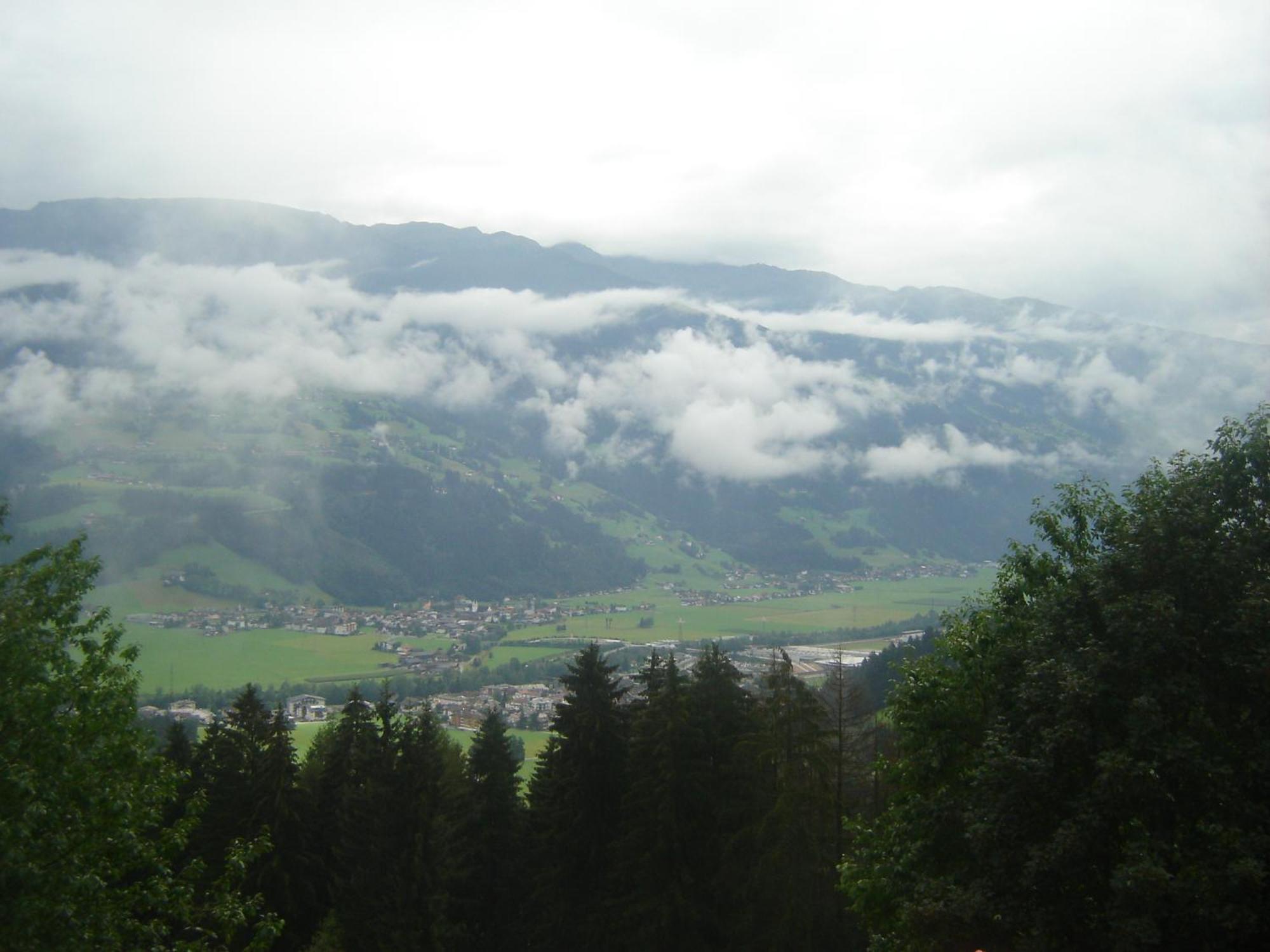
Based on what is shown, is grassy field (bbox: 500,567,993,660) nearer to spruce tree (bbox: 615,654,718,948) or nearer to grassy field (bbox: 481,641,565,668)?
grassy field (bbox: 481,641,565,668)

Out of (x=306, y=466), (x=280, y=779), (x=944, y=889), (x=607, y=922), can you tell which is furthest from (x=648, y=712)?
(x=306, y=466)

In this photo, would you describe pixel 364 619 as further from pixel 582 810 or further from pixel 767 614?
pixel 582 810

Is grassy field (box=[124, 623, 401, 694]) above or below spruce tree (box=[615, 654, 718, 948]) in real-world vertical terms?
below

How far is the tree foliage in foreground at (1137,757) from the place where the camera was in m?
10.2

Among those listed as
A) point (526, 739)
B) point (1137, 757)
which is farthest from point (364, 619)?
point (1137, 757)

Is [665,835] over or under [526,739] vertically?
over

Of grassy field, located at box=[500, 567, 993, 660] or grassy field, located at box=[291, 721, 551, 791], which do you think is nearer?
grassy field, located at box=[291, 721, 551, 791]

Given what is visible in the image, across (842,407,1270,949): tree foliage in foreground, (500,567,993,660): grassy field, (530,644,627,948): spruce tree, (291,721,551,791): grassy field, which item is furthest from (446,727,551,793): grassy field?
(842,407,1270,949): tree foliage in foreground

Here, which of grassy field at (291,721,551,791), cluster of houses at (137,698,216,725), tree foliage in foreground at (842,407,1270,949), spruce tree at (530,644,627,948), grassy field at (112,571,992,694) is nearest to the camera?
tree foliage in foreground at (842,407,1270,949)

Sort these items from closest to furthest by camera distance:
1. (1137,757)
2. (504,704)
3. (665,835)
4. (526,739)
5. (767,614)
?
(1137,757)
(665,835)
(526,739)
(504,704)
(767,614)

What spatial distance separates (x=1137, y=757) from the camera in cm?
1101

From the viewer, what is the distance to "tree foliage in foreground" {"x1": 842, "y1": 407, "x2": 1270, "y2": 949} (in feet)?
33.3

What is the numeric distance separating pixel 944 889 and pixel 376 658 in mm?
98723

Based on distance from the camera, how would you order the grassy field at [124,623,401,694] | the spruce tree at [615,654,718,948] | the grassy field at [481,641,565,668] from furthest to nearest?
the grassy field at [481,641,565,668] < the grassy field at [124,623,401,694] < the spruce tree at [615,654,718,948]
